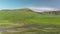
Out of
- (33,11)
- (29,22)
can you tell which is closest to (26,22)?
(29,22)

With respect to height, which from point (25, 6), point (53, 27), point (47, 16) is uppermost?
point (25, 6)

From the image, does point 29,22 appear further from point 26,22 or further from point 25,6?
point 25,6

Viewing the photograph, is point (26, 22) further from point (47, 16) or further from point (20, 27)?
point (47, 16)

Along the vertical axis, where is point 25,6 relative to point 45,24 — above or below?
above

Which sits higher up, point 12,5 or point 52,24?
point 12,5

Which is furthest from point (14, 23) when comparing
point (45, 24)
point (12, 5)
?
A: point (45, 24)
